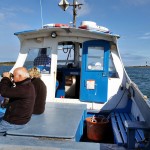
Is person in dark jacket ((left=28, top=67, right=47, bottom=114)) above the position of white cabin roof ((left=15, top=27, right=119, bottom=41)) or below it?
below

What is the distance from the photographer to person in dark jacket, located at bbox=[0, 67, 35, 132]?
4000mm

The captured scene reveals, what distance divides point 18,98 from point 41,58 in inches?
163

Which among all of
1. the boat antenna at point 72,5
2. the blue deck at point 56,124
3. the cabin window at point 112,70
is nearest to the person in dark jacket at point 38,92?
the blue deck at point 56,124

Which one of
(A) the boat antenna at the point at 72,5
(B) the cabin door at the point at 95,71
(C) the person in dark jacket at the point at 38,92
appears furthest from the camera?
(A) the boat antenna at the point at 72,5

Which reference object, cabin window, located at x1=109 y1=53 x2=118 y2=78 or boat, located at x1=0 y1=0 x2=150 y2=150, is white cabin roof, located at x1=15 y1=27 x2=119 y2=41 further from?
cabin window, located at x1=109 y1=53 x2=118 y2=78

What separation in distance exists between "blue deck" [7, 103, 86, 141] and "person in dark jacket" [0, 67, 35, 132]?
0.15 metres

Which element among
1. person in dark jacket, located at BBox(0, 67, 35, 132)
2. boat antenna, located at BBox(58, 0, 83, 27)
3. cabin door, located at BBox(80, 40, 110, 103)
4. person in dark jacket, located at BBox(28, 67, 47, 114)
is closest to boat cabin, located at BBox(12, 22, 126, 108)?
cabin door, located at BBox(80, 40, 110, 103)

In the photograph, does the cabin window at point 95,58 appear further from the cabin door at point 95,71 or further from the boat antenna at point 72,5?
the boat antenna at point 72,5

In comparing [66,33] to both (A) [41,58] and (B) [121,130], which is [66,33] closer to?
(A) [41,58]

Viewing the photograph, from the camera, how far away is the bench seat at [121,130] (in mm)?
4466

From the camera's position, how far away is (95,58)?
7.52 meters

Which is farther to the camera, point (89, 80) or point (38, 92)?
point (89, 80)

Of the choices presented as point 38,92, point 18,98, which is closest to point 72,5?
point 38,92

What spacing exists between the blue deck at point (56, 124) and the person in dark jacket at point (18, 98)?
15 centimetres
